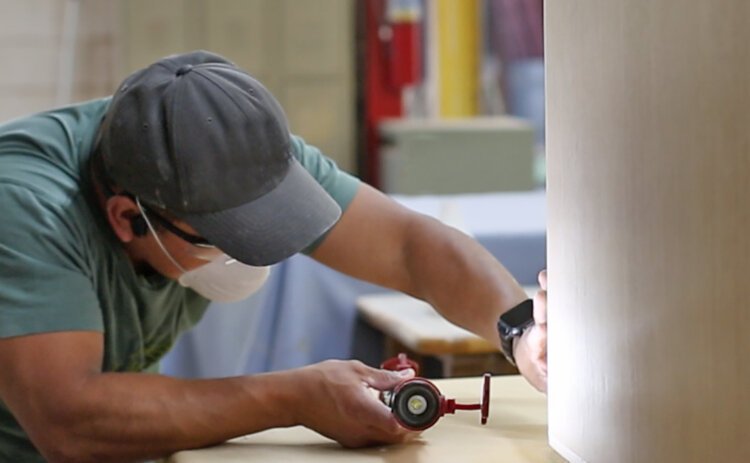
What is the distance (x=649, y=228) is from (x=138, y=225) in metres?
0.74

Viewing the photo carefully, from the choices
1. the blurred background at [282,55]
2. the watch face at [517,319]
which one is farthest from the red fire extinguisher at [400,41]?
the watch face at [517,319]

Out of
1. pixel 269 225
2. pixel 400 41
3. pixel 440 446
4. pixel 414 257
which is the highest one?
pixel 400 41

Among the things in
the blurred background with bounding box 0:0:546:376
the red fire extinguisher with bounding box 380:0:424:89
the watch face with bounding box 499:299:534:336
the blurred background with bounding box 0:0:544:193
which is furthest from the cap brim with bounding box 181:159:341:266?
the red fire extinguisher with bounding box 380:0:424:89

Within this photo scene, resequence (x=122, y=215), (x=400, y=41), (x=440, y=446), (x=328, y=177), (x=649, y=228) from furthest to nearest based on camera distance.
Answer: (x=400, y=41) → (x=328, y=177) → (x=122, y=215) → (x=440, y=446) → (x=649, y=228)

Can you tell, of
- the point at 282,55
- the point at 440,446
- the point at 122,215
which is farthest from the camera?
the point at 282,55

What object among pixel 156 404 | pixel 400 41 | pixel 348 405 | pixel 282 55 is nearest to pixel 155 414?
pixel 156 404

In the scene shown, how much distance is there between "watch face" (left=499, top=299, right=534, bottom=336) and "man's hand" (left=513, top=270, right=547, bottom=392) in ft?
0.06

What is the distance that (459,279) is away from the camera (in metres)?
1.68

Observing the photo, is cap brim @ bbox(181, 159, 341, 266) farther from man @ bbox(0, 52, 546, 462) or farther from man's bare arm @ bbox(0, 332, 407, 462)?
man's bare arm @ bbox(0, 332, 407, 462)

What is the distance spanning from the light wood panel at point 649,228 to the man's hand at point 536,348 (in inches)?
7.4

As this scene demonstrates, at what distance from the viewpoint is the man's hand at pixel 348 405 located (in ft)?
4.27

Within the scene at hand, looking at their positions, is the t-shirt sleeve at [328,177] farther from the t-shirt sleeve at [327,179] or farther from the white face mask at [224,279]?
the white face mask at [224,279]

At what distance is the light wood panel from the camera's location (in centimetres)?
84

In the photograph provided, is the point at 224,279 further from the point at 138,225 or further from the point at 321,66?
the point at 321,66
